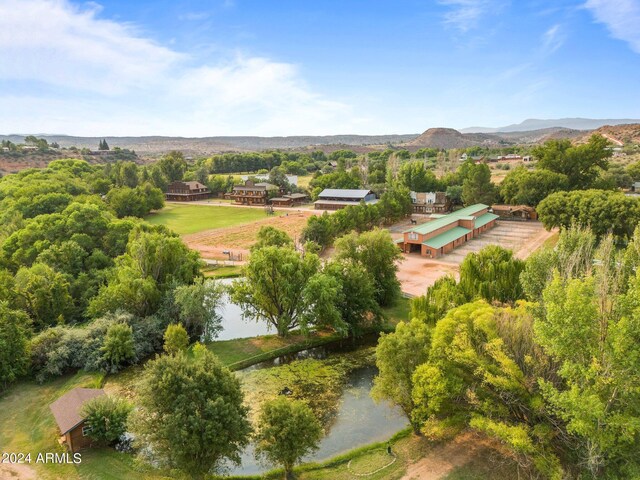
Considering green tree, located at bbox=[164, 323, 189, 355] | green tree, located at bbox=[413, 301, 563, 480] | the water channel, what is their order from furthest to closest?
green tree, located at bbox=[164, 323, 189, 355] → the water channel → green tree, located at bbox=[413, 301, 563, 480]

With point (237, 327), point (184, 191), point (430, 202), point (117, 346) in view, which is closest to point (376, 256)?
point (237, 327)

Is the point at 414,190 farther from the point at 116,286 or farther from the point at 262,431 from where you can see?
the point at 262,431

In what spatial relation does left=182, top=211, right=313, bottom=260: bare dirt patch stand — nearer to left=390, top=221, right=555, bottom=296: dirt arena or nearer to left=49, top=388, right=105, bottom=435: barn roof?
left=390, top=221, right=555, bottom=296: dirt arena

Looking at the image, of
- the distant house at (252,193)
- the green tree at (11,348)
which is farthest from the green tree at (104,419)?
the distant house at (252,193)

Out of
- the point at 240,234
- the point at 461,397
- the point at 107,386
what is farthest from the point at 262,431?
the point at 240,234

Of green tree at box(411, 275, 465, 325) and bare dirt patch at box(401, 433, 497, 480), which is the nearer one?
bare dirt patch at box(401, 433, 497, 480)

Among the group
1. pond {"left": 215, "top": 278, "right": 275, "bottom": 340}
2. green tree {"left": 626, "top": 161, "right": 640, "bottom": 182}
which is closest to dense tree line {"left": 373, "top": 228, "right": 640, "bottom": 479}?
pond {"left": 215, "top": 278, "right": 275, "bottom": 340}

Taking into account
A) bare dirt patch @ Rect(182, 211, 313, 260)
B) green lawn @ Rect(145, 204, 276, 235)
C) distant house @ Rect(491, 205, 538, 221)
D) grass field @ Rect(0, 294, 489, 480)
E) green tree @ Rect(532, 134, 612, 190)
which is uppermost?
green tree @ Rect(532, 134, 612, 190)

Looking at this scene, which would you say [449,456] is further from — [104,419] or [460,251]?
[460,251]
